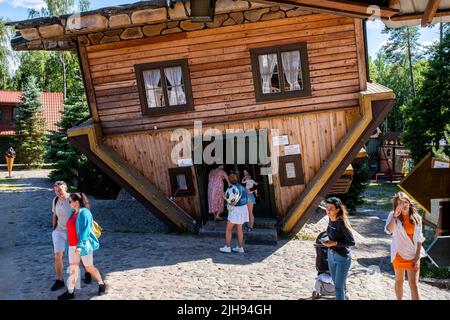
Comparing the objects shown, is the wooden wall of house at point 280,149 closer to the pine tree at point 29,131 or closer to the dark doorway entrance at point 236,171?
the dark doorway entrance at point 236,171

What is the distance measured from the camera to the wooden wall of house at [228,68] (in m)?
12.1

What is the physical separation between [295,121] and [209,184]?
3.00 m

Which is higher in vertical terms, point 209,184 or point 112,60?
point 112,60

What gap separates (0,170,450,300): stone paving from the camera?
820cm

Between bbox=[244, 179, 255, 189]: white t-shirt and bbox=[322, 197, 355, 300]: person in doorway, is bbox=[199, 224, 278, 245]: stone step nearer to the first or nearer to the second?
bbox=[244, 179, 255, 189]: white t-shirt

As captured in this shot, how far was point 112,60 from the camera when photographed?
12.9 metres

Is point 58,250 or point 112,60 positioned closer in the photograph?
point 58,250

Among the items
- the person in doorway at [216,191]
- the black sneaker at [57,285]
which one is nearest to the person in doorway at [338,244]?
the black sneaker at [57,285]

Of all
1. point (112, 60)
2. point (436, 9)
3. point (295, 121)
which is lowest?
point (295, 121)

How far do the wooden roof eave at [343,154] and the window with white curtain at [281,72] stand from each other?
62.2 inches
